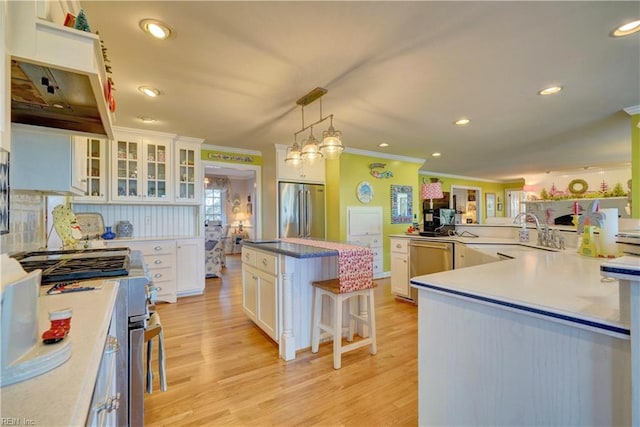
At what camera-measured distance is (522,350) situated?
3.23 feet

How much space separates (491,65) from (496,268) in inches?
60.5

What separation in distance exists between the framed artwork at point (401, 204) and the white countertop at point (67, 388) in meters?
5.17

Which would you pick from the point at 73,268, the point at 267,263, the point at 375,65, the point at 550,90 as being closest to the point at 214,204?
the point at 267,263

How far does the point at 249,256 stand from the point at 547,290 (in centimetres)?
237

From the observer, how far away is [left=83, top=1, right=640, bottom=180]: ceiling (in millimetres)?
1562

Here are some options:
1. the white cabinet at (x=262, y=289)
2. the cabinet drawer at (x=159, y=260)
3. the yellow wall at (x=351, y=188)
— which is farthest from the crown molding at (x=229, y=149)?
the white cabinet at (x=262, y=289)

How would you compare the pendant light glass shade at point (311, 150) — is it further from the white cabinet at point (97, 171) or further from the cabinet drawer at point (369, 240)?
the white cabinet at point (97, 171)

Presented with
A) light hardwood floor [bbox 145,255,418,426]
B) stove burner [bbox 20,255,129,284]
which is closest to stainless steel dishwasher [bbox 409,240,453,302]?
light hardwood floor [bbox 145,255,418,426]

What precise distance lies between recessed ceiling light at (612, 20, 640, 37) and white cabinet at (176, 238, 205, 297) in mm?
Answer: 4499

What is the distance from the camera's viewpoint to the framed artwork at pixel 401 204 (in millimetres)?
5500

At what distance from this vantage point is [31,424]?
1.31 ft

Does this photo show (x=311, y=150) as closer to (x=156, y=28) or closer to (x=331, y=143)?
(x=331, y=143)

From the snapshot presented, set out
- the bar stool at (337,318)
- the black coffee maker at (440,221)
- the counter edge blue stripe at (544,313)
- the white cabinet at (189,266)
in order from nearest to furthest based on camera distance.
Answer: the counter edge blue stripe at (544,313) → the bar stool at (337,318) → the black coffee maker at (440,221) → the white cabinet at (189,266)

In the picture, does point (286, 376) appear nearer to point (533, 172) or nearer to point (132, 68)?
point (132, 68)
